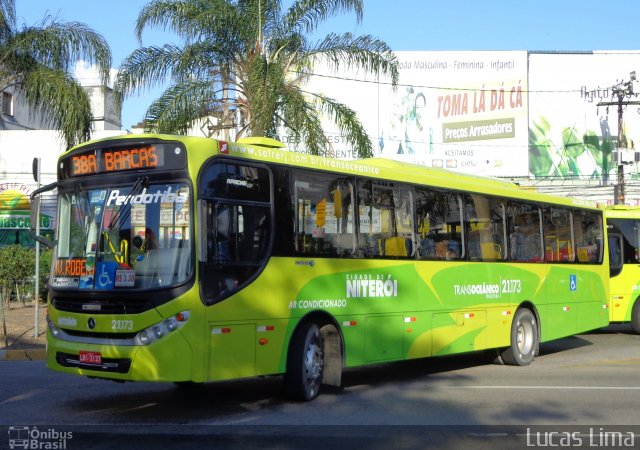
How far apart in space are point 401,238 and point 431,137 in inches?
1215

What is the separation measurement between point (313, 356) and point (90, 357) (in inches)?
116

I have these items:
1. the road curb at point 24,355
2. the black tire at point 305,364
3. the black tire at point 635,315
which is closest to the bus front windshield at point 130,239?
the black tire at point 305,364

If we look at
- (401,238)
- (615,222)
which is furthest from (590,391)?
(615,222)

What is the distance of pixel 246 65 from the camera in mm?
20031

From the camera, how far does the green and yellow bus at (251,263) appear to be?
9000 millimetres

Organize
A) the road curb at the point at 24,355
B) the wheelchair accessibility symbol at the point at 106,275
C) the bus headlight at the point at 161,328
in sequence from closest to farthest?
the bus headlight at the point at 161,328, the wheelchair accessibility symbol at the point at 106,275, the road curb at the point at 24,355

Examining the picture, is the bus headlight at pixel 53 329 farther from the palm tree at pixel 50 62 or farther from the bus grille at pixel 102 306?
the palm tree at pixel 50 62

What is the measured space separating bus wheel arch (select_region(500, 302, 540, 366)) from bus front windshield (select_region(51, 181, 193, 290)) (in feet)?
26.6

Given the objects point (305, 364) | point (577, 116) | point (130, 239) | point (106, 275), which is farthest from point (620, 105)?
point (106, 275)

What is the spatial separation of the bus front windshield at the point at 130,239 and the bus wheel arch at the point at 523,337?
8.11 metres

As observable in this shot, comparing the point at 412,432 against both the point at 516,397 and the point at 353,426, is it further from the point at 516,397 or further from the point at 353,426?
the point at 516,397

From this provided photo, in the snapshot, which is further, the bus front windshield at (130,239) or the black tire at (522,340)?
the black tire at (522,340)

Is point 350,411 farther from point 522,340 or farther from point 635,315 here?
point 635,315
